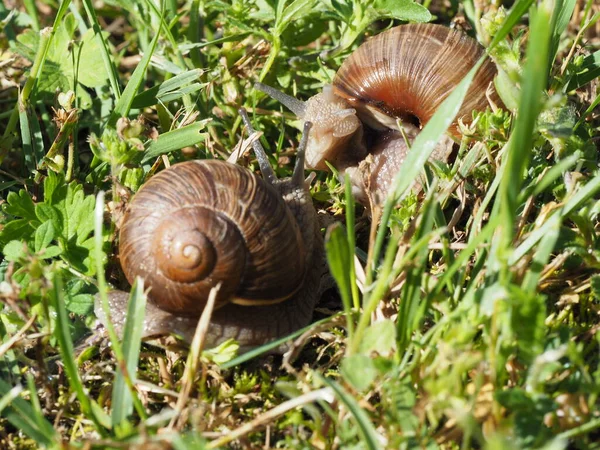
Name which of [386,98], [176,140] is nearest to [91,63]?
[176,140]

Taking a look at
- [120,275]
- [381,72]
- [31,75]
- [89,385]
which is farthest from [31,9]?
[89,385]

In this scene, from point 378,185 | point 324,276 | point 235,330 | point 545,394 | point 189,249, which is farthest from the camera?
point 378,185

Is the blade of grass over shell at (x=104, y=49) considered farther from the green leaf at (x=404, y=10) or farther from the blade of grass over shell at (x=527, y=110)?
the blade of grass over shell at (x=527, y=110)

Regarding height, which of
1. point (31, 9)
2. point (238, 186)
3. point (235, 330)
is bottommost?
point (235, 330)

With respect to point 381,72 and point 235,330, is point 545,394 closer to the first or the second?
point 235,330

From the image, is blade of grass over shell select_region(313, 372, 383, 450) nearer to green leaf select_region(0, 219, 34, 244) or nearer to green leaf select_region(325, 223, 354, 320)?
green leaf select_region(325, 223, 354, 320)

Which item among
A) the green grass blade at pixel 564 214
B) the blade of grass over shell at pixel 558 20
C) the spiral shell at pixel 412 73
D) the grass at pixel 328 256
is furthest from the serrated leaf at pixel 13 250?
the blade of grass over shell at pixel 558 20
